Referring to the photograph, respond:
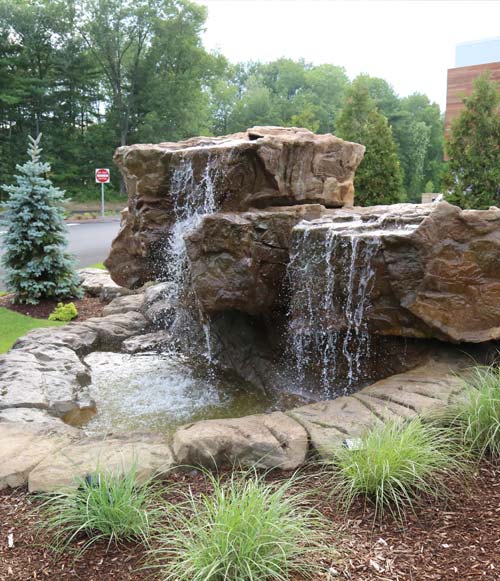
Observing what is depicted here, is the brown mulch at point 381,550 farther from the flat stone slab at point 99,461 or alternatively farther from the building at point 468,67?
the building at point 468,67

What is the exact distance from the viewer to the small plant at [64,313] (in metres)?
8.58

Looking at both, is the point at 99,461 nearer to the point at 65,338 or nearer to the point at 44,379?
the point at 44,379

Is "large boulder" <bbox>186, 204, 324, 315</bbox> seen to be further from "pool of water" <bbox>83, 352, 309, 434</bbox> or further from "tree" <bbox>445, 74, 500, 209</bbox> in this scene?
"tree" <bbox>445, 74, 500, 209</bbox>

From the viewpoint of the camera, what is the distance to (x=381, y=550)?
257cm

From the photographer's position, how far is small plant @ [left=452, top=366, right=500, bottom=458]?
3.40 metres

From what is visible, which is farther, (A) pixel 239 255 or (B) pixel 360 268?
(A) pixel 239 255

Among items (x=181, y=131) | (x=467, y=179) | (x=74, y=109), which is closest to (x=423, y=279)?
(x=467, y=179)

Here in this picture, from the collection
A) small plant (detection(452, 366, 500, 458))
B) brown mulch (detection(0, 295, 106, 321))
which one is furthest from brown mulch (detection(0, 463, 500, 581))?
brown mulch (detection(0, 295, 106, 321))

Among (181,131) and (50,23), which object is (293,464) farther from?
(50,23)

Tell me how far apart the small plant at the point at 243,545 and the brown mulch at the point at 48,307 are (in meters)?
6.64

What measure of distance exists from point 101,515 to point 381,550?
1291 millimetres

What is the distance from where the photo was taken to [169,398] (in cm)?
561

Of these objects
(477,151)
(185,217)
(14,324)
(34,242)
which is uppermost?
(477,151)

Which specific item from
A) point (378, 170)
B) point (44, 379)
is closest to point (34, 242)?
point (44, 379)
